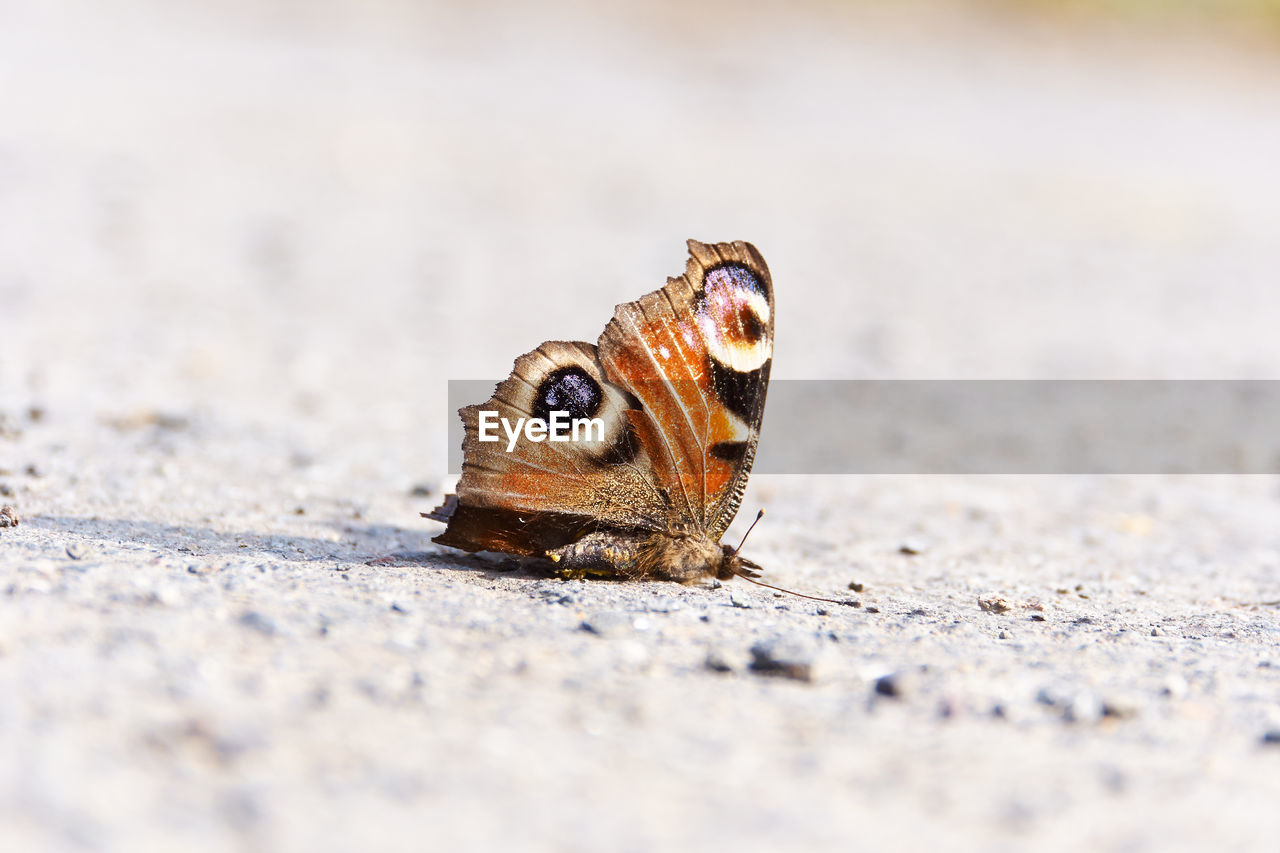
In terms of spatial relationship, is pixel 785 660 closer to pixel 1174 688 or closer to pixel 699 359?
pixel 1174 688

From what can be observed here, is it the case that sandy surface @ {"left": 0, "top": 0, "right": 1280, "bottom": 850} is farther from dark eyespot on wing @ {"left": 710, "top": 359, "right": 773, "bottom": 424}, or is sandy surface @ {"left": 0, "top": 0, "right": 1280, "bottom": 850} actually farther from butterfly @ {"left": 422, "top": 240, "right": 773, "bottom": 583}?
dark eyespot on wing @ {"left": 710, "top": 359, "right": 773, "bottom": 424}

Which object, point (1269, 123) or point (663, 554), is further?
point (1269, 123)

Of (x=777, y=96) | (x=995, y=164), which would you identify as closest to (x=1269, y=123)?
(x=995, y=164)

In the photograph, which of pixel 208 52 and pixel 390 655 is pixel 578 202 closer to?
pixel 208 52

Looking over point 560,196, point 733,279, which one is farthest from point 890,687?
point 560,196

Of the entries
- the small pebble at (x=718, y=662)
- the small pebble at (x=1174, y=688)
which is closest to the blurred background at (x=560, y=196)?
the small pebble at (x=718, y=662)

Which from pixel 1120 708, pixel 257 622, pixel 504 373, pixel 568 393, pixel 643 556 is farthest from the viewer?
pixel 504 373

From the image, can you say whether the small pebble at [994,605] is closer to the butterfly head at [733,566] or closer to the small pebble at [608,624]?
the butterfly head at [733,566]
